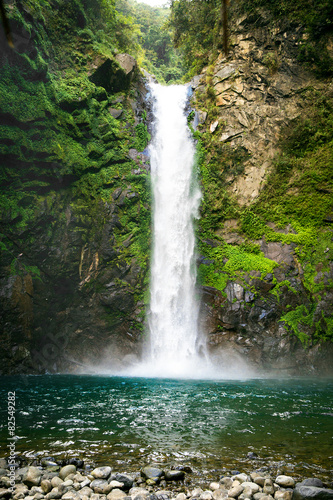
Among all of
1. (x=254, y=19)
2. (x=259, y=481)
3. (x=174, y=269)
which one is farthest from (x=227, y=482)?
(x=254, y=19)

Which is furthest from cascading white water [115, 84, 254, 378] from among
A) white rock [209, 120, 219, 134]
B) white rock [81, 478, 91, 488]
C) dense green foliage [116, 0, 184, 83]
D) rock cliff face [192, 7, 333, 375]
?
dense green foliage [116, 0, 184, 83]

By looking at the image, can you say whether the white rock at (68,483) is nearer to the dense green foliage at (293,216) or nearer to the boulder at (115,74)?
the dense green foliage at (293,216)

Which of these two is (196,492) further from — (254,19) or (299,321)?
(254,19)

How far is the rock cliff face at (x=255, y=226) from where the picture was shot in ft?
40.9

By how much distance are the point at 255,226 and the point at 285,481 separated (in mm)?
11613

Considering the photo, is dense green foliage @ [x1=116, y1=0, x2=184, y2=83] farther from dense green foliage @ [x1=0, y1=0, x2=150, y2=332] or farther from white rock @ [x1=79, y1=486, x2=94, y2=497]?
white rock @ [x1=79, y1=486, x2=94, y2=497]

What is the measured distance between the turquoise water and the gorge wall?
12.5 feet

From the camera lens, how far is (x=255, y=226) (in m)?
14.1

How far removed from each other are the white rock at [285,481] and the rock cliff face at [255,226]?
9499mm

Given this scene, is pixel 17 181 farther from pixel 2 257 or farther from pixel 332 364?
pixel 332 364

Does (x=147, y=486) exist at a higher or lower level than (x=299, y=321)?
lower

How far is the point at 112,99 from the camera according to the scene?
1612 centimetres

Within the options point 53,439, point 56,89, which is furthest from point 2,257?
point 53,439

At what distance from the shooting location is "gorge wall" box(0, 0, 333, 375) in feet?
40.2
